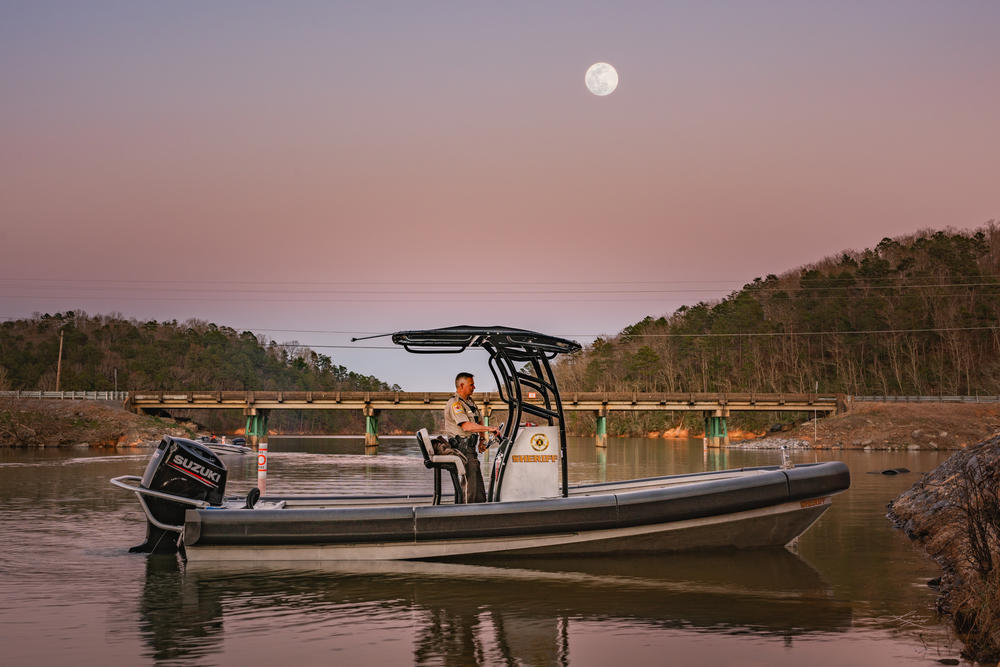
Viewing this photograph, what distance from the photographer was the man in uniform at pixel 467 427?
11.1 meters

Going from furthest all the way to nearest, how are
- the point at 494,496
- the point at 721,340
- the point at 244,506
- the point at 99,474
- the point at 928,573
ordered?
1. the point at 721,340
2. the point at 99,474
3. the point at 244,506
4. the point at 494,496
5. the point at 928,573

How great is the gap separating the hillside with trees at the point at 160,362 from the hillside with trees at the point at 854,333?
5900 centimetres

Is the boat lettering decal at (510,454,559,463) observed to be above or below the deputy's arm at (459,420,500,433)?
below

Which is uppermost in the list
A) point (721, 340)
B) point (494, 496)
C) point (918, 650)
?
point (721, 340)

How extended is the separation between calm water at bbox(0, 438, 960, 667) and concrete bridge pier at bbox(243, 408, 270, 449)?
61.7 metres

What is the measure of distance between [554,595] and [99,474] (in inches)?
931

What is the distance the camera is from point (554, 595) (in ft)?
31.3

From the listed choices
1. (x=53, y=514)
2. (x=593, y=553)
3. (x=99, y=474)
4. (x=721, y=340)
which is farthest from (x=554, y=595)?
(x=721, y=340)

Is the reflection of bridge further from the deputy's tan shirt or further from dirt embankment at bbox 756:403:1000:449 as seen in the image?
the deputy's tan shirt

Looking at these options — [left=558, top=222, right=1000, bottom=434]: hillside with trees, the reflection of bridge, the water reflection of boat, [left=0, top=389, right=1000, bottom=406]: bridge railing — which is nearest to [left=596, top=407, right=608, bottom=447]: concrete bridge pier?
the reflection of bridge

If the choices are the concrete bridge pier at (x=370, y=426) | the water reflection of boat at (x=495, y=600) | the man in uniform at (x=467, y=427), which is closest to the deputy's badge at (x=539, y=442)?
the man in uniform at (x=467, y=427)

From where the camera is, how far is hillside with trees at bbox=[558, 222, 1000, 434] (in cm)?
9238

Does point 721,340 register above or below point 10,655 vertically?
above

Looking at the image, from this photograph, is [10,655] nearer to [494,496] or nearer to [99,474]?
[494,496]
